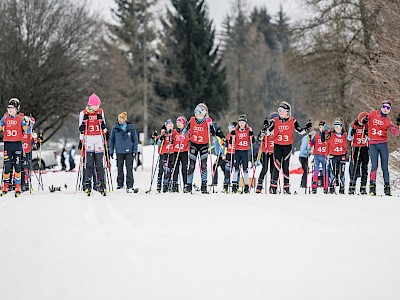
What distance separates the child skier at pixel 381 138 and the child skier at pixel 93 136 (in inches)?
224

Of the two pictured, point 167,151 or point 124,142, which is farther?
point 124,142

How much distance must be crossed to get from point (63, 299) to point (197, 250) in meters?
1.71

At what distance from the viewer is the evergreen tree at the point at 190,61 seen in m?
45.4

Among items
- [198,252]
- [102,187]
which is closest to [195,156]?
[102,187]

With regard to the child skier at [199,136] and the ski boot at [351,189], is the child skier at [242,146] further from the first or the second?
the ski boot at [351,189]

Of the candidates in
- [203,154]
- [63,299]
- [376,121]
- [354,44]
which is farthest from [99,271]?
[354,44]

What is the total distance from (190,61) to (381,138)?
36441 millimetres

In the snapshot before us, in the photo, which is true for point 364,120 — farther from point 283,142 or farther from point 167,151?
point 167,151

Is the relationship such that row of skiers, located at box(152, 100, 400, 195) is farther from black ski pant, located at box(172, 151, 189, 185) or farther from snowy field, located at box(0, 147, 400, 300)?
snowy field, located at box(0, 147, 400, 300)

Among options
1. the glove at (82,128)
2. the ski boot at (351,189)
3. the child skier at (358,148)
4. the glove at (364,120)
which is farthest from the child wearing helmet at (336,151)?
the glove at (82,128)

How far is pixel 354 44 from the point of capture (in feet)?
76.0

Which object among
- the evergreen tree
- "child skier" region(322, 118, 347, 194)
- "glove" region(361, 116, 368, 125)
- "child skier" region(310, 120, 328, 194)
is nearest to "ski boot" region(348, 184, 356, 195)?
"child skier" region(322, 118, 347, 194)

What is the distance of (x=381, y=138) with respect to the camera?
413 inches

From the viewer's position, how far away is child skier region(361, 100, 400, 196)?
10469mm
